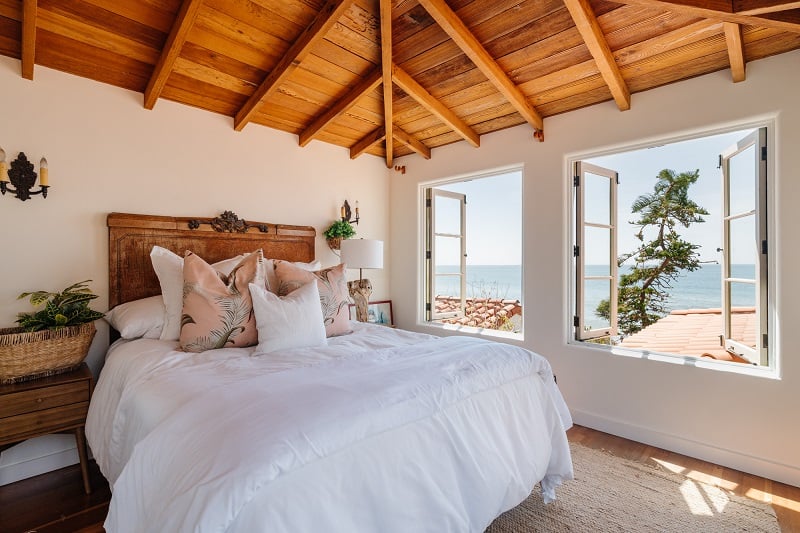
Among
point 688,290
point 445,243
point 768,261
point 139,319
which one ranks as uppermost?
point 445,243

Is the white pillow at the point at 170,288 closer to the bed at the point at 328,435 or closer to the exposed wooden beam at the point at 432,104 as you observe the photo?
the bed at the point at 328,435

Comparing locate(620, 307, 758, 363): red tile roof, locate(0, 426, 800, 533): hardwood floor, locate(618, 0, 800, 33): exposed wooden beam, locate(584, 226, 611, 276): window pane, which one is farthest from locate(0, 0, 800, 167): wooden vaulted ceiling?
locate(0, 426, 800, 533): hardwood floor

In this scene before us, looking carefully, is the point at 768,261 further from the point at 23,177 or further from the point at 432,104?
the point at 23,177

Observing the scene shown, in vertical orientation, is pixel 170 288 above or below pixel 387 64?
below

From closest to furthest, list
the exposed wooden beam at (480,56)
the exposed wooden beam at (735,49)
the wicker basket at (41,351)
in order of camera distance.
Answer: the wicker basket at (41,351), the exposed wooden beam at (735,49), the exposed wooden beam at (480,56)

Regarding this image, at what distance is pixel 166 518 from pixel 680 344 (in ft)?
12.1

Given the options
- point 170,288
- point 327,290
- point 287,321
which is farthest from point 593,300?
point 170,288

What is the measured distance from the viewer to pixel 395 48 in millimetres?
2779

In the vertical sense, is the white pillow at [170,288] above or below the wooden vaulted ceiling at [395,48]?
below

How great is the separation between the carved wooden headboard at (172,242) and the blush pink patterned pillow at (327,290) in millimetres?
825

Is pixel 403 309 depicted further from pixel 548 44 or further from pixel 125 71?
pixel 125 71

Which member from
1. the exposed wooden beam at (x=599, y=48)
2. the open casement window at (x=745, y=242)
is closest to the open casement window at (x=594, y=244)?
the exposed wooden beam at (x=599, y=48)

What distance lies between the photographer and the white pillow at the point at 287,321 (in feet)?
6.57

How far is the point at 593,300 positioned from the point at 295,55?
3.04m
